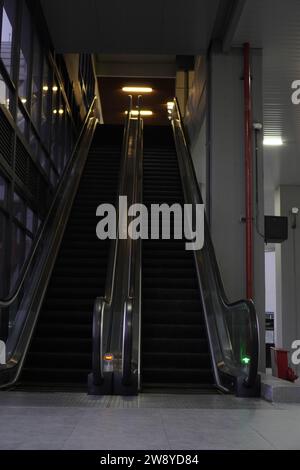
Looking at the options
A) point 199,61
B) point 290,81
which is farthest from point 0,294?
point 199,61

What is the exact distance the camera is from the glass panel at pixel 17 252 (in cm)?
772

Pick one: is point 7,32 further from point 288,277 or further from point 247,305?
point 288,277

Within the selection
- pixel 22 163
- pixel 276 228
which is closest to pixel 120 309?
pixel 22 163

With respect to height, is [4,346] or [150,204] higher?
[150,204]

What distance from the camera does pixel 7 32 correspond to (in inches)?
288

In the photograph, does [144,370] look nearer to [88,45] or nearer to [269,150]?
[88,45]

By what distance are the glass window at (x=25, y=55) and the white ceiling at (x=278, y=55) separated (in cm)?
302

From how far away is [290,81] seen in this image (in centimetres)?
962

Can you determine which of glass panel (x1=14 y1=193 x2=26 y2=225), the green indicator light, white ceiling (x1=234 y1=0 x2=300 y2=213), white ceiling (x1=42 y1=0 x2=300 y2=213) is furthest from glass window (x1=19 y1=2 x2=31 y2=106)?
the green indicator light

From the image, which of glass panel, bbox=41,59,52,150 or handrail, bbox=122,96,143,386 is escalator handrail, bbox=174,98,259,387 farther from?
glass panel, bbox=41,59,52,150

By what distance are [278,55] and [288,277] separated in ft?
28.5

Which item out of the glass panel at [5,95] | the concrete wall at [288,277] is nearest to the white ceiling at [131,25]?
the glass panel at [5,95]

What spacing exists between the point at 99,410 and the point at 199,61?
963cm

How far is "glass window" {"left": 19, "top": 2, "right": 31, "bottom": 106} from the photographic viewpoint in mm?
8242
